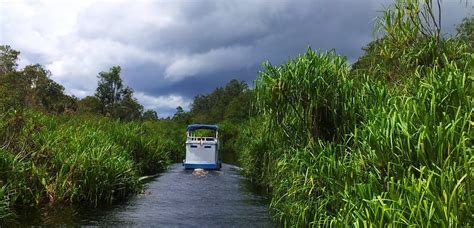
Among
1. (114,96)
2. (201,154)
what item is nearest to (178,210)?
(201,154)

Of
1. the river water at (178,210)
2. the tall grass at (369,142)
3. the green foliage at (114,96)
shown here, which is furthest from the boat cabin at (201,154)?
the green foliage at (114,96)

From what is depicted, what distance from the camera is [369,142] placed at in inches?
285

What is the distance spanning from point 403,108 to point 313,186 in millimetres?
2085

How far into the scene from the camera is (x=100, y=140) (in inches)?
649

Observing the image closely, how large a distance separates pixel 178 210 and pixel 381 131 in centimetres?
836

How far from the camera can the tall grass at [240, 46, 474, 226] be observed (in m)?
5.58

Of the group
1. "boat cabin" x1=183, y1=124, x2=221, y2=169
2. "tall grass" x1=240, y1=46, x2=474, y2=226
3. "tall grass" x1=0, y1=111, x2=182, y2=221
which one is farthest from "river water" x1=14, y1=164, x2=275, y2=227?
"boat cabin" x1=183, y1=124, x2=221, y2=169

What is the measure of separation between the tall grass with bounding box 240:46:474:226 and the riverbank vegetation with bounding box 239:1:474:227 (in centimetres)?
2

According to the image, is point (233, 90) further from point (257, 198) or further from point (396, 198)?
point (396, 198)

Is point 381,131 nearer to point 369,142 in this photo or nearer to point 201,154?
point 369,142

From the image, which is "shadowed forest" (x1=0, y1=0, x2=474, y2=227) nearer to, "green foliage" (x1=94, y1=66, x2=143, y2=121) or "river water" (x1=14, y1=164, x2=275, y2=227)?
"river water" (x1=14, y1=164, x2=275, y2=227)

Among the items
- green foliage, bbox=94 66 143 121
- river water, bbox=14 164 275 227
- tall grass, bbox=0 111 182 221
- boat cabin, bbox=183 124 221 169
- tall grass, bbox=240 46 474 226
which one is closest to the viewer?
tall grass, bbox=240 46 474 226

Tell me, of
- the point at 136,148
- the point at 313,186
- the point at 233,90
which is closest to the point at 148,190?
the point at 136,148

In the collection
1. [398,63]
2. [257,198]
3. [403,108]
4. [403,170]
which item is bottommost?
[257,198]
